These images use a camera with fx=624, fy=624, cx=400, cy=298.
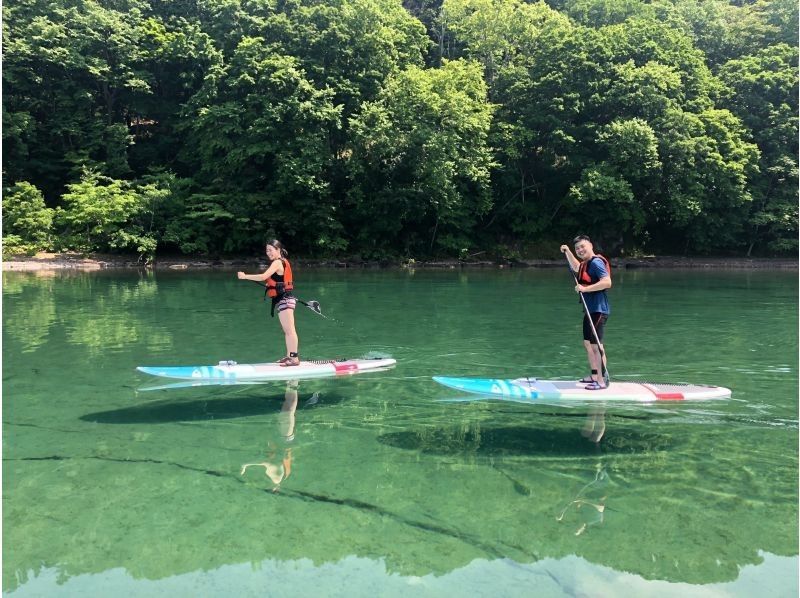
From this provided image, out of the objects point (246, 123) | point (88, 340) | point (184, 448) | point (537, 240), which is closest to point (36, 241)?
point (246, 123)

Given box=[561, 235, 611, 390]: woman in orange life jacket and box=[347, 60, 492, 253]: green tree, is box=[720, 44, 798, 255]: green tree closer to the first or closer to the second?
box=[347, 60, 492, 253]: green tree

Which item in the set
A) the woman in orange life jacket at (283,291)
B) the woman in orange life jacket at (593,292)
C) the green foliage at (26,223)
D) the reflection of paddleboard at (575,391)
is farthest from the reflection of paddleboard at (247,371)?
the green foliage at (26,223)

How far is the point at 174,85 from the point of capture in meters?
40.5

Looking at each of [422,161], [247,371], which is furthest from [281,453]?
[422,161]

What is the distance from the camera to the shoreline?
30.9m

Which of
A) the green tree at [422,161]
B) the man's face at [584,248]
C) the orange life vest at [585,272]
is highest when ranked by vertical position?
the green tree at [422,161]

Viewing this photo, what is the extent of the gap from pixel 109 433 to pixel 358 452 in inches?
101

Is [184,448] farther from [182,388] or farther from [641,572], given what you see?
[641,572]

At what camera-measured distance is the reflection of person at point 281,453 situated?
17.0ft

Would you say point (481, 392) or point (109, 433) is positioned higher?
point (481, 392)

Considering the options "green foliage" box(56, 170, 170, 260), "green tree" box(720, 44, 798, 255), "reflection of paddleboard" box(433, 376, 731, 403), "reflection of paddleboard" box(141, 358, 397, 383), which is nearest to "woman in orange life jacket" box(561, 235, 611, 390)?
"reflection of paddleboard" box(433, 376, 731, 403)

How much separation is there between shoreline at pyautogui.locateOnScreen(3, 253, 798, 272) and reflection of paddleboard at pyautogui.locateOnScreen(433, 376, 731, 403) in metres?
26.8

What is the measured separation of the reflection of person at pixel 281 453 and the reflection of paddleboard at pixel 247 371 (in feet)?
2.31

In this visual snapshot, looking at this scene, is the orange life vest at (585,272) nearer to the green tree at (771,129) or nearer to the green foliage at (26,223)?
the green foliage at (26,223)
